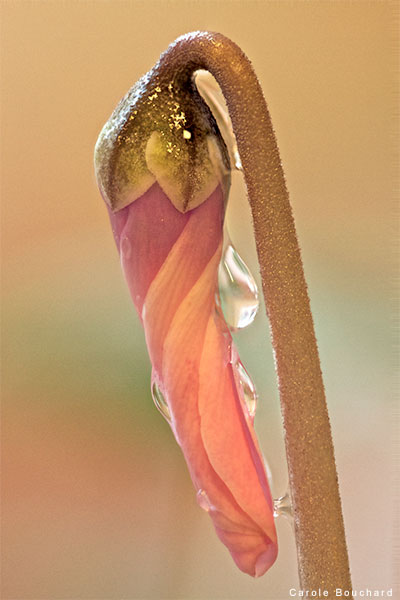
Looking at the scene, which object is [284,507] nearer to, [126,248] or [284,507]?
[284,507]

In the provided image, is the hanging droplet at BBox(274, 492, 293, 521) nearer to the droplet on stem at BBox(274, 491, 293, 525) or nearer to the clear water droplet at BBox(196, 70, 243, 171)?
the droplet on stem at BBox(274, 491, 293, 525)

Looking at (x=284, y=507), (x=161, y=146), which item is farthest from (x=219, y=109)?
(x=284, y=507)

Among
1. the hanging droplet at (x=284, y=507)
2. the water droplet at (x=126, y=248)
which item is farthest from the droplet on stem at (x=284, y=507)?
the water droplet at (x=126, y=248)

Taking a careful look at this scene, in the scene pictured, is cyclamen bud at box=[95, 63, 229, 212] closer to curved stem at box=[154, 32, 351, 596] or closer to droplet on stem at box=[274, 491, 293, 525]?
curved stem at box=[154, 32, 351, 596]

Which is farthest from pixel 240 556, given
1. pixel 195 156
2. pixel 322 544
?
pixel 195 156

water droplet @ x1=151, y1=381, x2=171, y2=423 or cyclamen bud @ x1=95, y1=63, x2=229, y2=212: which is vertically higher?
cyclamen bud @ x1=95, y1=63, x2=229, y2=212

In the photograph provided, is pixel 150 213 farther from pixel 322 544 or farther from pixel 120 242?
→ pixel 322 544


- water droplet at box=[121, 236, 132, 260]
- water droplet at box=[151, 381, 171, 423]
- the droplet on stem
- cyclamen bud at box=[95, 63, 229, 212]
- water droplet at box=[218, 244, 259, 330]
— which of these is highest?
cyclamen bud at box=[95, 63, 229, 212]

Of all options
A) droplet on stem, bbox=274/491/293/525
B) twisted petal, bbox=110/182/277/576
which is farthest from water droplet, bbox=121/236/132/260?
droplet on stem, bbox=274/491/293/525
